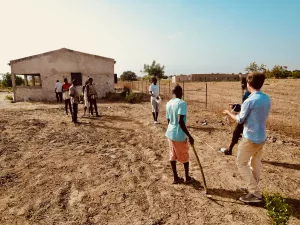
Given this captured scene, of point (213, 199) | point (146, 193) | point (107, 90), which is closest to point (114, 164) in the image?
point (146, 193)

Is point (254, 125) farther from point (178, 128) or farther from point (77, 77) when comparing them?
point (77, 77)

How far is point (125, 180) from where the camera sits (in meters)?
4.11

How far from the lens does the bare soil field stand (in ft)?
10.2

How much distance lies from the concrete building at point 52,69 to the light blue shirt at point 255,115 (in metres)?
16.1

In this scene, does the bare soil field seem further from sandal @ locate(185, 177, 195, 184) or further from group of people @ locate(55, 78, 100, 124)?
group of people @ locate(55, 78, 100, 124)

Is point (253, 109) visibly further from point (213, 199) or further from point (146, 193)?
point (146, 193)

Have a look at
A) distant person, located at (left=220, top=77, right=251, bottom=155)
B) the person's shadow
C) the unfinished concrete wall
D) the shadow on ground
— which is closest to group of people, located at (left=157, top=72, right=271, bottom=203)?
the person's shadow

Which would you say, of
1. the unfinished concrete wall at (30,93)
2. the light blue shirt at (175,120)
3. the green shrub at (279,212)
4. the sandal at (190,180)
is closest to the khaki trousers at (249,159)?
the green shrub at (279,212)

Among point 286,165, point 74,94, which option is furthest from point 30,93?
point 286,165

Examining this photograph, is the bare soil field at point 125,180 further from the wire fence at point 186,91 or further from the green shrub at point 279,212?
the wire fence at point 186,91

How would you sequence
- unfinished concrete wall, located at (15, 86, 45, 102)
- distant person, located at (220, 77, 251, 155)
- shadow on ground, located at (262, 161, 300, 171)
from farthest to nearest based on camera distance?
unfinished concrete wall, located at (15, 86, 45, 102) → distant person, located at (220, 77, 251, 155) → shadow on ground, located at (262, 161, 300, 171)

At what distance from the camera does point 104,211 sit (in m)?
3.19

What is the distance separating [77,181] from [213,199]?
251 centimetres

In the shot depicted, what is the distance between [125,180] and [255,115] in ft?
8.44
